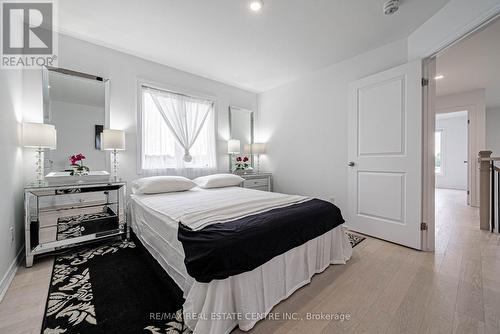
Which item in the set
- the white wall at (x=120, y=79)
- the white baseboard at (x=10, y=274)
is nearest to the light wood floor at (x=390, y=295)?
the white baseboard at (x=10, y=274)

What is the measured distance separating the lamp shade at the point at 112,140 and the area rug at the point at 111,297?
124 cm

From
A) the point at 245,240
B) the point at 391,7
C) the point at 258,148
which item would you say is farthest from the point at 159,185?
the point at 391,7

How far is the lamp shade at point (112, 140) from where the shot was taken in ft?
8.18

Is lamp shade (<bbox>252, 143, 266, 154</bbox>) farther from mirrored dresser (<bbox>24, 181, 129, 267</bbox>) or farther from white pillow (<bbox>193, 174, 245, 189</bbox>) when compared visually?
mirrored dresser (<bbox>24, 181, 129, 267</bbox>)

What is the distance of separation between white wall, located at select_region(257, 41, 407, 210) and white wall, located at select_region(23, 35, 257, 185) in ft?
4.93

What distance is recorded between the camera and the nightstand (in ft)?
12.2

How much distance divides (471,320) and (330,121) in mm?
2585

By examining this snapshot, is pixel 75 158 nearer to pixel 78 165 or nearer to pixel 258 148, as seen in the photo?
pixel 78 165

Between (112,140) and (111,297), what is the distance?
1787 mm

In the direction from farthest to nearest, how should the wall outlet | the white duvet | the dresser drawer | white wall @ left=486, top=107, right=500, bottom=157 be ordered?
white wall @ left=486, top=107, right=500, bottom=157 → the dresser drawer → the wall outlet → the white duvet

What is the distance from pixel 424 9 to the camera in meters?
2.03

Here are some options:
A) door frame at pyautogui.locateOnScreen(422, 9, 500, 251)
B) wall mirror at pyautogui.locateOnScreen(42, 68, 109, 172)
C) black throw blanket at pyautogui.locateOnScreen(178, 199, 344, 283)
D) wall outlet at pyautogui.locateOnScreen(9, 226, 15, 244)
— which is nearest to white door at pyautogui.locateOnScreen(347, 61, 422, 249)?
door frame at pyautogui.locateOnScreen(422, 9, 500, 251)

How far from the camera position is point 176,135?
3271 millimetres

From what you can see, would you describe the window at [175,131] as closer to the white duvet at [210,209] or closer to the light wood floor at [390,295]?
the white duvet at [210,209]
